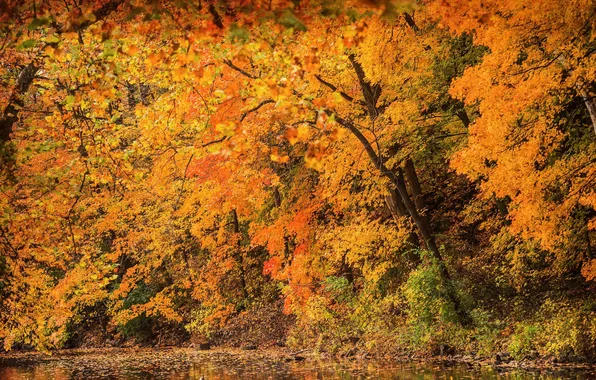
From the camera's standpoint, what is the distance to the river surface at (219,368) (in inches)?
534

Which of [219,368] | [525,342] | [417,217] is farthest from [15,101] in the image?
[219,368]

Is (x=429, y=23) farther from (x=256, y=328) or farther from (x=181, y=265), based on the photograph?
(x=181, y=265)

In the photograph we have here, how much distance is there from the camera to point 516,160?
12.7m

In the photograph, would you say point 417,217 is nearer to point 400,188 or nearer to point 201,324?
point 400,188

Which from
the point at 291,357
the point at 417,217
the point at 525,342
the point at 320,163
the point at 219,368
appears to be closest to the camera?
the point at 320,163

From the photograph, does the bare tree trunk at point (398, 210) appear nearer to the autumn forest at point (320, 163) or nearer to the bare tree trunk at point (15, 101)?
the autumn forest at point (320, 163)

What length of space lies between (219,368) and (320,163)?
14.0 meters

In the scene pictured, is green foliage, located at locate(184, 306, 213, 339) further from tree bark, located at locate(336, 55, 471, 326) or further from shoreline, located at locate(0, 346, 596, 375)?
tree bark, located at locate(336, 55, 471, 326)

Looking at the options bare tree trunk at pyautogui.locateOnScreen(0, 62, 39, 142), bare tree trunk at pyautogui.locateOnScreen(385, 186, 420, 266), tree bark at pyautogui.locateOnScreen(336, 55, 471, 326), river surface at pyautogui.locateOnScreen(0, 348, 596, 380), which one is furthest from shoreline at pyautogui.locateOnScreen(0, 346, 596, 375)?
bare tree trunk at pyautogui.locateOnScreen(0, 62, 39, 142)

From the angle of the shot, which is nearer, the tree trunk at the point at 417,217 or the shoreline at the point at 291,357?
the shoreline at the point at 291,357

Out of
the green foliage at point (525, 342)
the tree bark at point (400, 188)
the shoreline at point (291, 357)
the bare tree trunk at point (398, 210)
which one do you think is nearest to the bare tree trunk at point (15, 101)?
the shoreline at point (291, 357)

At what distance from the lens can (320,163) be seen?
6.44 meters

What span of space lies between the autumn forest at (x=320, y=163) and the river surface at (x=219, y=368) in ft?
4.07

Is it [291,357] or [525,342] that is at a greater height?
[291,357]
